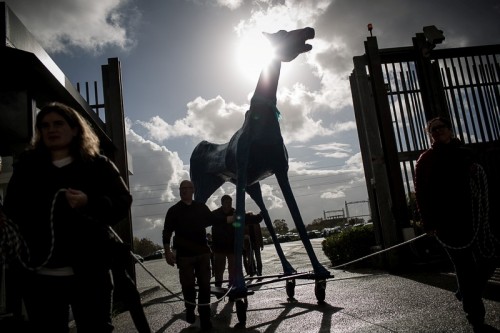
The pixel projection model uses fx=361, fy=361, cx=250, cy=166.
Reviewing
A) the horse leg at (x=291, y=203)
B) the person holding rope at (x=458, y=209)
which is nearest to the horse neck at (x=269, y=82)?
the horse leg at (x=291, y=203)

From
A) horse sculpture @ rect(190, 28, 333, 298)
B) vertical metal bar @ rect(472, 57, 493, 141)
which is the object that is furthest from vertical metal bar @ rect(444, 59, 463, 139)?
horse sculpture @ rect(190, 28, 333, 298)

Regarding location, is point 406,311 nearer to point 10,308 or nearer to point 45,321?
point 45,321

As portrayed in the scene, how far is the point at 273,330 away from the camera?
3.71 metres

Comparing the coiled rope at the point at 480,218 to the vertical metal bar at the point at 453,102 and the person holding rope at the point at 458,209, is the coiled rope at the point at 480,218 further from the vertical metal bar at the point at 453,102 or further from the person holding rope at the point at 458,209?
the vertical metal bar at the point at 453,102

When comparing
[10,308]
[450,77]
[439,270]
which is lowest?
[439,270]

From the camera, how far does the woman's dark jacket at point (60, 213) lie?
1.77m

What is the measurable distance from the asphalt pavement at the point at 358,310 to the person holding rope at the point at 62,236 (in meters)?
0.85

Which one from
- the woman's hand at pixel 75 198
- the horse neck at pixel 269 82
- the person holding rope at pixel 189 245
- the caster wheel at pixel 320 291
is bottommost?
the caster wheel at pixel 320 291

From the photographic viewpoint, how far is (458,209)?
2.94m

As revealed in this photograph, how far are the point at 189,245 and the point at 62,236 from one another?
271cm

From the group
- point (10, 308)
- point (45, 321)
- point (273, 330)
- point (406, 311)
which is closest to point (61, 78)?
point (10, 308)

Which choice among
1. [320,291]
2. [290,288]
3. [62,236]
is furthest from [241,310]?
[62,236]

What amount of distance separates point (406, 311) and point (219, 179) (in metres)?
3.80

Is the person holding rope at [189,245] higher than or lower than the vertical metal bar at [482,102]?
lower
